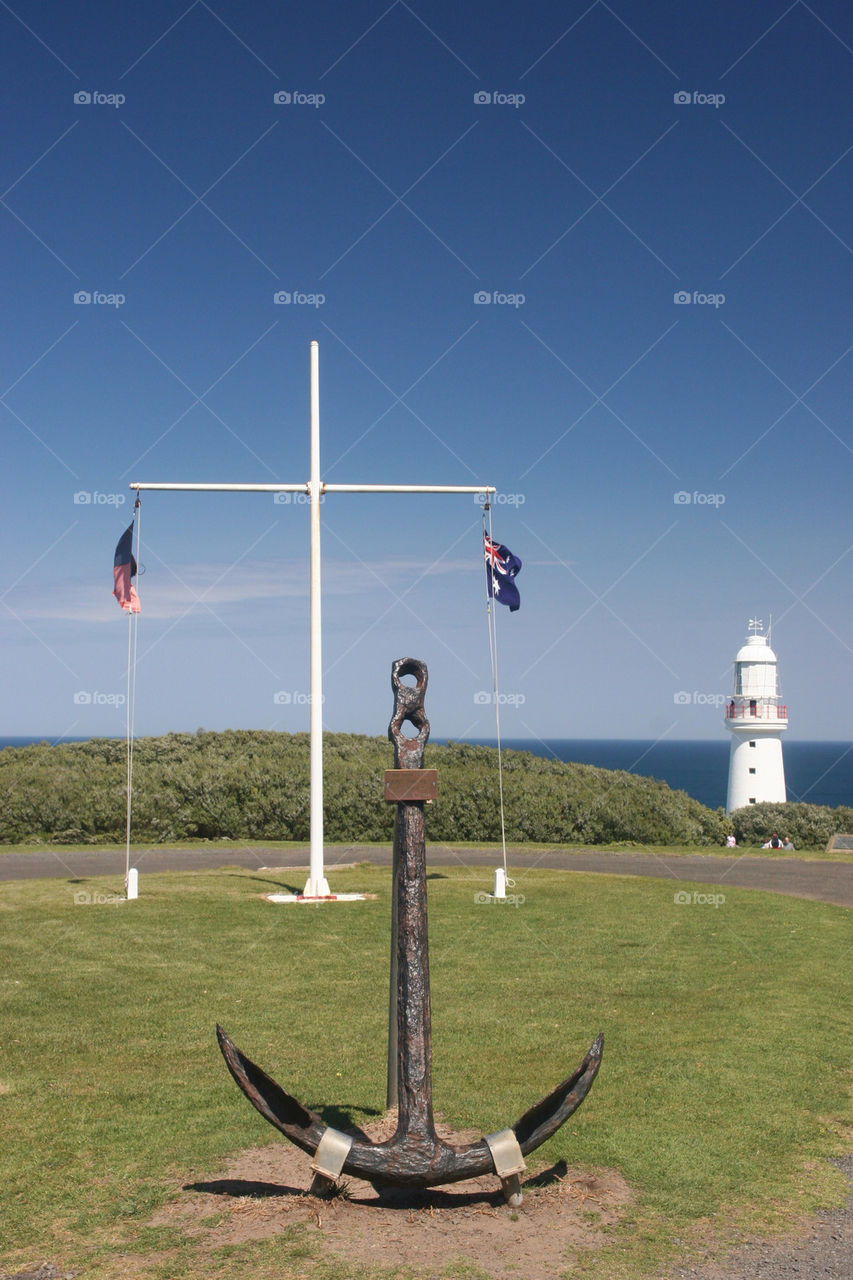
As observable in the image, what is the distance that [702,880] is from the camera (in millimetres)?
19750

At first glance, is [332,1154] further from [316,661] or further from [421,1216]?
[316,661]

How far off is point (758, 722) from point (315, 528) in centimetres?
3317

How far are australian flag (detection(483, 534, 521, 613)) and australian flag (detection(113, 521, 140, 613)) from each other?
493 centimetres

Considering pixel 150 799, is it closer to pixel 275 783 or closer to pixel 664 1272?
pixel 275 783

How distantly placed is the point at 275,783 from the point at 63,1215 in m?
22.4

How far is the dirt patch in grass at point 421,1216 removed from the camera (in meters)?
4.84

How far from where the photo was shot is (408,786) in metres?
5.72

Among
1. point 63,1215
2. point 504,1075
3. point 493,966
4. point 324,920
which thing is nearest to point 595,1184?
point 504,1075

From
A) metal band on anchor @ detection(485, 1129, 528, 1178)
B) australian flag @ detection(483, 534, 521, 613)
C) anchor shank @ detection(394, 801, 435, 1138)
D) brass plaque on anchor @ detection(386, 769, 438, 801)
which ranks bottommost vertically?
metal band on anchor @ detection(485, 1129, 528, 1178)

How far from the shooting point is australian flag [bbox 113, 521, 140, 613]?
15212mm
